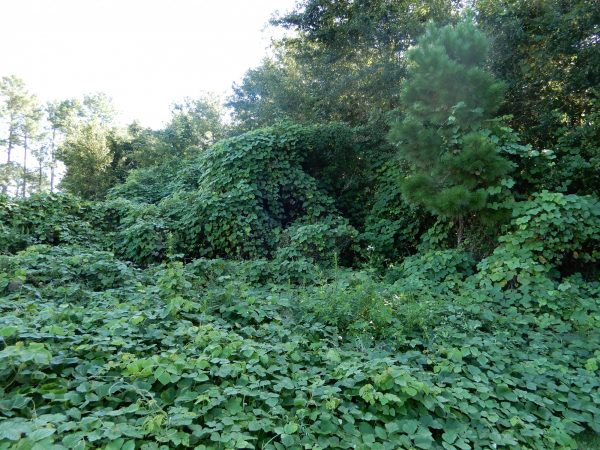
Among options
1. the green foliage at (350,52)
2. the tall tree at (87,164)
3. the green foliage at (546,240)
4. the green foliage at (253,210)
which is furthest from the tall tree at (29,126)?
the green foliage at (546,240)

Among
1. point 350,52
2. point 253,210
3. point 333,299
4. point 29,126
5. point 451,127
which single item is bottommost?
point 333,299

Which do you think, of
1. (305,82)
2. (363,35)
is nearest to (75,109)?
(305,82)

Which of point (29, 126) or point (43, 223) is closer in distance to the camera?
point (43, 223)

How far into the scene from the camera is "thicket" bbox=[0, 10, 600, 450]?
6.90 ft

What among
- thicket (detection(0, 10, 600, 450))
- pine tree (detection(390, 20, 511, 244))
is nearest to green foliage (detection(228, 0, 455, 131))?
thicket (detection(0, 10, 600, 450))

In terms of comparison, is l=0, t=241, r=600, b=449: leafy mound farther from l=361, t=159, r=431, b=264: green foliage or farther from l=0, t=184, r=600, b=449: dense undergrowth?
l=361, t=159, r=431, b=264: green foliage

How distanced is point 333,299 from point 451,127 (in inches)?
124

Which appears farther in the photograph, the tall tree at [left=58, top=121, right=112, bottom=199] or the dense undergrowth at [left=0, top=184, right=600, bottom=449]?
the tall tree at [left=58, top=121, right=112, bottom=199]

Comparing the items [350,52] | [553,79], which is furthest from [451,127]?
[350,52]

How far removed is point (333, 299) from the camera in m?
3.58

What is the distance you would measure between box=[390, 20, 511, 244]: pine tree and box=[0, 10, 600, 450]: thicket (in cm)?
3

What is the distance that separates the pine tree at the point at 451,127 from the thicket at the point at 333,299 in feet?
0.09

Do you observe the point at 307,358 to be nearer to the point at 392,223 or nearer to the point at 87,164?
the point at 392,223

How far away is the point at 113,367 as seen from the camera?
2.28m
